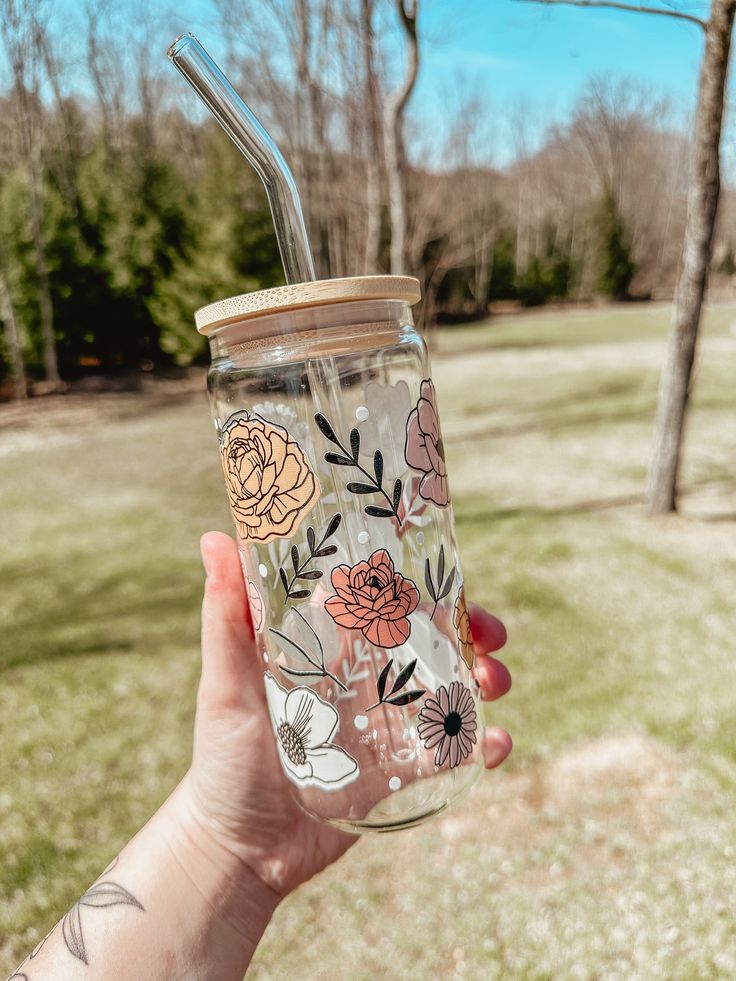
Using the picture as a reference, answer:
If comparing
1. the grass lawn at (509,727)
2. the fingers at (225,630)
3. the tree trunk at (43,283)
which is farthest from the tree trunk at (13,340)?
the fingers at (225,630)

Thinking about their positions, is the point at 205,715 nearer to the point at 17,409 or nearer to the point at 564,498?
the point at 564,498

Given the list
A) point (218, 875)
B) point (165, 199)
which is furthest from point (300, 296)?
point (165, 199)

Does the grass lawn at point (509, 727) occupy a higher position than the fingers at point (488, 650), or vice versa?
the fingers at point (488, 650)

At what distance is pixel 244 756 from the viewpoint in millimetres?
1595

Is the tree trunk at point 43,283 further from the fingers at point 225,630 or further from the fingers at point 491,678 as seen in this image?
the fingers at point 491,678

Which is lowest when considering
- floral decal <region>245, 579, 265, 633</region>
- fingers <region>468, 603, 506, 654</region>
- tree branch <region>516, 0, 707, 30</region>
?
fingers <region>468, 603, 506, 654</region>

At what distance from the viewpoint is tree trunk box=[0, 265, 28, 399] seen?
1214 cm

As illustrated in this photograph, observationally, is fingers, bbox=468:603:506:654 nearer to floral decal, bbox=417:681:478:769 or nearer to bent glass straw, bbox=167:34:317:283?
floral decal, bbox=417:681:478:769

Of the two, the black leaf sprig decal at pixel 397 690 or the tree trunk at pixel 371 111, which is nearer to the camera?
the black leaf sprig decal at pixel 397 690

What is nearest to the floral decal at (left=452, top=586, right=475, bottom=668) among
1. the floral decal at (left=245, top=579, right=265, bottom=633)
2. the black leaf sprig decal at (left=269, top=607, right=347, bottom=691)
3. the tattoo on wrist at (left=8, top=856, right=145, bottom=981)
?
the black leaf sprig decal at (left=269, top=607, right=347, bottom=691)

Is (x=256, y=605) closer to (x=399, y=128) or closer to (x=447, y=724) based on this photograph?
(x=447, y=724)

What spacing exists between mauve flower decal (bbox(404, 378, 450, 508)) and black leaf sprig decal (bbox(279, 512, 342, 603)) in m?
0.16

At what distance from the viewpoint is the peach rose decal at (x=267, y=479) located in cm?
111

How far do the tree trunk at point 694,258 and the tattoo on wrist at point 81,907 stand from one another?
496 cm
